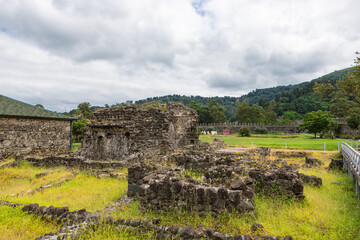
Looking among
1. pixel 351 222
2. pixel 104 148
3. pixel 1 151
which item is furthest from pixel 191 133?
pixel 1 151

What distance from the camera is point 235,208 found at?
586cm

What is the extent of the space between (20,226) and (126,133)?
10.3 meters

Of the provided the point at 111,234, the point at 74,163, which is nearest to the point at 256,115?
the point at 74,163

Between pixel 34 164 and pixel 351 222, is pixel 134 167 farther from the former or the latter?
pixel 34 164

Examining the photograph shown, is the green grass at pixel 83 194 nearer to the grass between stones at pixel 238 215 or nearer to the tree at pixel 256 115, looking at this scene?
the grass between stones at pixel 238 215

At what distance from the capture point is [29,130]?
64.6 ft

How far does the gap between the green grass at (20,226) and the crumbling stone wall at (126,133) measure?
340 inches

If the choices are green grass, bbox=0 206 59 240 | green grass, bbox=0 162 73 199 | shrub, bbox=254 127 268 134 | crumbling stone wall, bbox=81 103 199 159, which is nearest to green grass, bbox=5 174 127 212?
green grass, bbox=0 206 59 240

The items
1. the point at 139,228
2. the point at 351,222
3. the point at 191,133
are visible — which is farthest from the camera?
the point at 191,133

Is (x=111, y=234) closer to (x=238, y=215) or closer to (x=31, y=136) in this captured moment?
(x=238, y=215)

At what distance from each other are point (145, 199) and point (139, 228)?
135 cm

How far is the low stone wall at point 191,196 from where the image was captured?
5.88m

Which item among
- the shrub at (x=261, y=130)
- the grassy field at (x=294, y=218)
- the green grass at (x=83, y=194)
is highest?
the shrub at (x=261, y=130)

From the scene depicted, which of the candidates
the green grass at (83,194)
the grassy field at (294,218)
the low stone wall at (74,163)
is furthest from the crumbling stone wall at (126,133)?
the grassy field at (294,218)
